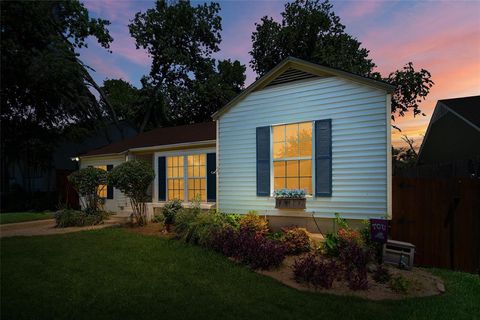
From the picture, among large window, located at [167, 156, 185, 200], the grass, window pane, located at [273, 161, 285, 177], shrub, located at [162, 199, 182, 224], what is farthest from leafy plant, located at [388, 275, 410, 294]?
large window, located at [167, 156, 185, 200]

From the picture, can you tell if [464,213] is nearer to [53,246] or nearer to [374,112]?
[374,112]

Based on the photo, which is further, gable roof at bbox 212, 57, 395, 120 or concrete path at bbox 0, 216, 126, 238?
concrete path at bbox 0, 216, 126, 238

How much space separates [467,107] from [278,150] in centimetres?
831

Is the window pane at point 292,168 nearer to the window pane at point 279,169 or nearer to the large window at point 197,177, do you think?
the window pane at point 279,169

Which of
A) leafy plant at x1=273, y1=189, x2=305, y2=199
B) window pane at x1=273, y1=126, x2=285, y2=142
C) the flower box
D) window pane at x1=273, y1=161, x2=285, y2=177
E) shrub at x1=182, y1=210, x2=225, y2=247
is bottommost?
shrub at x1=182, y1=210, x2=225, y2=247

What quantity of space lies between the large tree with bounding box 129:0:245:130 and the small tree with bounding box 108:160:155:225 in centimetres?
1744

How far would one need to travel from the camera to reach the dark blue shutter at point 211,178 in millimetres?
11137

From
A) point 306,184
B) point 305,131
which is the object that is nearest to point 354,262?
point 306,184

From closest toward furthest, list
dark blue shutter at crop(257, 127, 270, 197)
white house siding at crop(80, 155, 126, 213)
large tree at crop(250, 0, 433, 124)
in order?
dark blue shutter at crop(257, 127, 270, 197), white house siding at crop(80, 155, 126, 213), large tree at crop(250, 0, 433, 124)

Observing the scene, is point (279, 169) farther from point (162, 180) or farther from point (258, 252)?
point (162, 180)

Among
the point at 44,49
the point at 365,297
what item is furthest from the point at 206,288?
the point at 44,49

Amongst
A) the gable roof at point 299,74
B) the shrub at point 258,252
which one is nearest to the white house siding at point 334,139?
the gable roof at point 299,74

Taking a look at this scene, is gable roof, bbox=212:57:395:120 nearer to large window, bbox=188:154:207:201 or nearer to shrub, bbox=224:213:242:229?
large window, bbox=188:154:207:201

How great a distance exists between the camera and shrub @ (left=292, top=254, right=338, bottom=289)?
18.1ft
